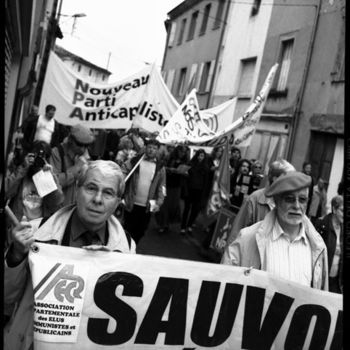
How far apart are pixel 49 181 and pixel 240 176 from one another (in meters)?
4.96

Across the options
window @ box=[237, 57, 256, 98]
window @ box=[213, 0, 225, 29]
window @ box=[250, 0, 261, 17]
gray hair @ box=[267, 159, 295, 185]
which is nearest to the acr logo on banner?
gray hair @ box=[267, 159, 295, 185]

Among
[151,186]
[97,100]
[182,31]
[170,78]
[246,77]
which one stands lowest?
[151,186]

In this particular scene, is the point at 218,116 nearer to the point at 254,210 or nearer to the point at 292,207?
the point at 254,210

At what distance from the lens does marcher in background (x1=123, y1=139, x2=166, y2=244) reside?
7234 mm

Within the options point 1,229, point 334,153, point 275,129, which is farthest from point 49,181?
point 275,129

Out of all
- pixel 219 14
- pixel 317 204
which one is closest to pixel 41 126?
pixel 317 204

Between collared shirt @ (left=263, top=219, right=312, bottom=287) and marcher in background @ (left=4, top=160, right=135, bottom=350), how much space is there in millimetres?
869

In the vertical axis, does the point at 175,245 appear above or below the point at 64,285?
below

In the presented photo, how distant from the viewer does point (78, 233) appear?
101 inches

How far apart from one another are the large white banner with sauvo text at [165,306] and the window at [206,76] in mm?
21928

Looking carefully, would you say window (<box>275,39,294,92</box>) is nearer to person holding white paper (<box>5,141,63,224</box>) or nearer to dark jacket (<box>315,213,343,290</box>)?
dark jacket (<box>315,213,343,290</box>)

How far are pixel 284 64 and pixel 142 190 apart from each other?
11.9 m

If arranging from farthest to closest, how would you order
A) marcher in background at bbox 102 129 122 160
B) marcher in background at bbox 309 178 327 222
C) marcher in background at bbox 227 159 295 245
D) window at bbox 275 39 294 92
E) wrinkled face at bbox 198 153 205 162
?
window at bbox 275 39 294 92
marcher in background at bbox 102 129 122 160
wrinkled face at bbox 198 153 205 162
marcher in background at bbox 309 178 327 222
marcher in background at bbox 227 159 295 245

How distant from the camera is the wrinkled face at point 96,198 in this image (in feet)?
8.38
